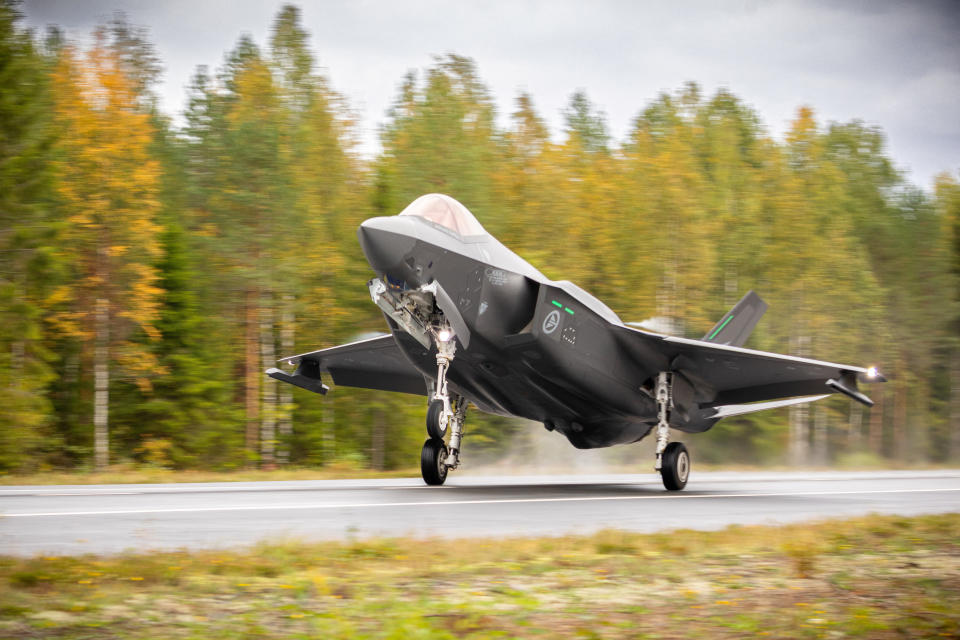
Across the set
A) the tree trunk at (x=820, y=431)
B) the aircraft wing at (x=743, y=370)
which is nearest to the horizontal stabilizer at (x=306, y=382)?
the aircraft wing at (x=743, y=370)

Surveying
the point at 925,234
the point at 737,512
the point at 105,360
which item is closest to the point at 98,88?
the point at 105,360

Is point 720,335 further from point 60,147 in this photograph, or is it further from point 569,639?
point 60,147

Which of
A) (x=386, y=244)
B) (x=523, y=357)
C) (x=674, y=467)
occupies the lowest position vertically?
(x=674, y=467)

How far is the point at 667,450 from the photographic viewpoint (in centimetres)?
1429

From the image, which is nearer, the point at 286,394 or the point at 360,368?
the point at 360,368

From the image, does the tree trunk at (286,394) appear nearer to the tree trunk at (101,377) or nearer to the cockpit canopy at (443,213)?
the tree trunk at (101,377)

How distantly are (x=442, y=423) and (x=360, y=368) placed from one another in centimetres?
627

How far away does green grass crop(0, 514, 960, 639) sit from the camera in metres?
4.33

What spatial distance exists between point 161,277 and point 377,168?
28.8 ft

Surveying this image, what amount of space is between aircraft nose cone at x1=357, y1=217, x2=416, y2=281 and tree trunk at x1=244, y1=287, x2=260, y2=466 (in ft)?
58.9

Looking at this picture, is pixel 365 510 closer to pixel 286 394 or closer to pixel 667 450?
pixel 667 450

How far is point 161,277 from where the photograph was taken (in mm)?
27391

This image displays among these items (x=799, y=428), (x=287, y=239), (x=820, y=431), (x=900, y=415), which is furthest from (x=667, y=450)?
(x=900, y=415)

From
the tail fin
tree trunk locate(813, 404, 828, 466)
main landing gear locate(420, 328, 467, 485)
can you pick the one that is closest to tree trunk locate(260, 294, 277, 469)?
main landing gear locate(420, 328, 467, 485)
